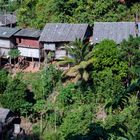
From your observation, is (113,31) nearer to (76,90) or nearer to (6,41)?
(76,90)

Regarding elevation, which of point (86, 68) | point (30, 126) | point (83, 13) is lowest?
point (30, 126)

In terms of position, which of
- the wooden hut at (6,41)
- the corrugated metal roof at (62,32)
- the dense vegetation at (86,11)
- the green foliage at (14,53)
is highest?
the dense vegetation at (86,11)

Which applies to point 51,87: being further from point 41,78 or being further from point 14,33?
point 14,33

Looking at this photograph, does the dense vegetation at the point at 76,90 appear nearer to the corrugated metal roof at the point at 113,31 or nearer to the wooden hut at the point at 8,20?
the corrugated metal roof at the point at 113,31

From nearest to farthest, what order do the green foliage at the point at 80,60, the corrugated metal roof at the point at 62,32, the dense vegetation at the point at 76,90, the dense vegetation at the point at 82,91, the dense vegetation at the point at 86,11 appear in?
the dense vegetation at the point at 76,90
the dense vegetation at the point at 82,91
the green foliage at the point at 80,60
the corrugated metal roof at the point at 62,32
the dense vegetation at the point at 86,11

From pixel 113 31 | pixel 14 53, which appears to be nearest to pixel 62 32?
pixel 113 31

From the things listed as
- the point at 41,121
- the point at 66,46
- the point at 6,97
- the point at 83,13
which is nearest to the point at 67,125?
the point at 41,121

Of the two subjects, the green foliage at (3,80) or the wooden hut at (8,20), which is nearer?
the green foliage at (3,80)

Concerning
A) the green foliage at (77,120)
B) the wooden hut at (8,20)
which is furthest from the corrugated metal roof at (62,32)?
the wooden hut at (8,20)
